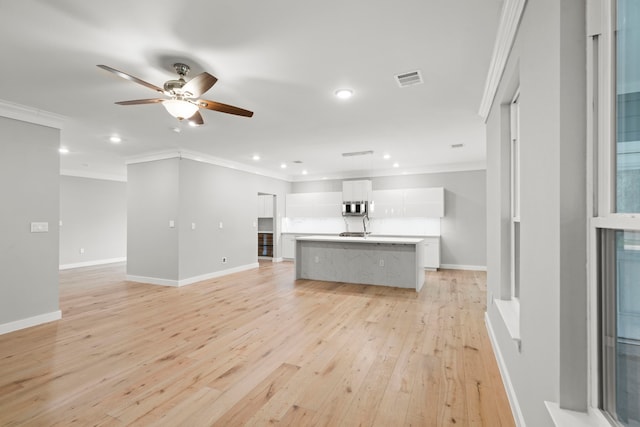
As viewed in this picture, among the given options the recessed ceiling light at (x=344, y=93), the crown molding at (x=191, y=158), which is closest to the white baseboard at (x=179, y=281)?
the crown molding at (x=191, y=158)

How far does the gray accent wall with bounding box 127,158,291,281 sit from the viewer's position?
5.83m

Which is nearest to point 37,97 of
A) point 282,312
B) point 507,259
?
point 282,312

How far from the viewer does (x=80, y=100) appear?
3414 mm

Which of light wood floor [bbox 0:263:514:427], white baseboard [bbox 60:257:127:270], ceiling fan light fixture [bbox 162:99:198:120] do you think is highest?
ceiling fan light fixture [bbox 162:99:198:120]

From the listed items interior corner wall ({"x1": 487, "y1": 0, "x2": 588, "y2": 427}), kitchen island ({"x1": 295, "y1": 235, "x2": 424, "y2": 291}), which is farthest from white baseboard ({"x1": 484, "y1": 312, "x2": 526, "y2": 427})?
kitchen island ({"x1": 295, "y1": 235, "x2": 424, "y2": 291})

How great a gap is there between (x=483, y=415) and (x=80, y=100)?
190 inches

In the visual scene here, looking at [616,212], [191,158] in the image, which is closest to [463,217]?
[191,158]

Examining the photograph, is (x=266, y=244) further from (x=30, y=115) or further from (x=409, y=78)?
(x=409, y=78)

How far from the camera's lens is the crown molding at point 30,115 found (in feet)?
11.6

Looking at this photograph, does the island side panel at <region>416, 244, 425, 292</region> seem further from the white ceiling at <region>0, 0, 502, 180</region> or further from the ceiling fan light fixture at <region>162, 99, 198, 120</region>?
the ceiling fan light fixture at <region>162, 99, 198, 120</region>

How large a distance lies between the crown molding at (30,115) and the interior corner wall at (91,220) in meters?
4.80

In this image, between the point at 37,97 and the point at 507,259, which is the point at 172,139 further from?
the point at 507,259

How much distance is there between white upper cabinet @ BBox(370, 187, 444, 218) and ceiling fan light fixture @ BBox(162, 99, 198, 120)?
5961 millimetres

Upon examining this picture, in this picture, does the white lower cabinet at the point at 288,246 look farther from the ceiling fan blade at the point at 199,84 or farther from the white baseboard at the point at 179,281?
the ceiling fan blade at the point at 199,84
